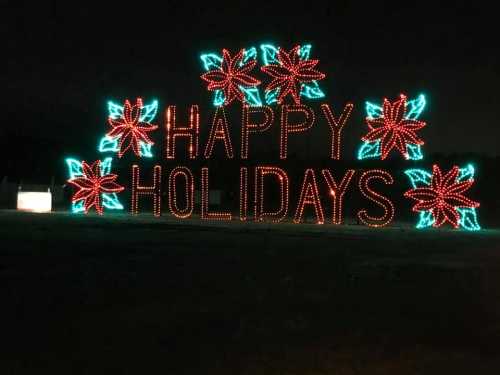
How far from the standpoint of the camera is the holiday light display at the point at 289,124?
1084 inches

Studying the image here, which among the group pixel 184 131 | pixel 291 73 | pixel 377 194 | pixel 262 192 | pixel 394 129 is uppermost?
pixel 291 73

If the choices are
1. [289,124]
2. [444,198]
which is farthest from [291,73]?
[444,198]

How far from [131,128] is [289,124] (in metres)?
8.22

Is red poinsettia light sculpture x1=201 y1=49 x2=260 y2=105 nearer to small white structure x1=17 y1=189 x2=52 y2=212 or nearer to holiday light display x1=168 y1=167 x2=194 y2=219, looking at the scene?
holiday light display x1=168 y1=167 x2=194 y2=219

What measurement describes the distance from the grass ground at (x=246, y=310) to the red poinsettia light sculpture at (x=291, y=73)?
1305 cm

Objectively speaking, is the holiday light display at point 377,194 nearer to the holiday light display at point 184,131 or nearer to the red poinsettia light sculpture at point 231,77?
the red poinsettia light sculpture at point 231,77

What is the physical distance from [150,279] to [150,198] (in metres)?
31.2

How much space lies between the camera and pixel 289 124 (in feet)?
91.9

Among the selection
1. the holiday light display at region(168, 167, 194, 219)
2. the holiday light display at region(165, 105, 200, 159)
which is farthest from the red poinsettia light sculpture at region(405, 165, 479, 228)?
the holiday light display at region(165, 105, 200, 159)

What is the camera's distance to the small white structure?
122 ft

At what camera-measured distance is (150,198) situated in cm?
4162

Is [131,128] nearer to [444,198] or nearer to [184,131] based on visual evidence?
[184,131]

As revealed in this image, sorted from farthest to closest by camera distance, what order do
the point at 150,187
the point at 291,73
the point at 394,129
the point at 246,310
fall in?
the point at 150,187
the point at 291,73
the point at 394,129
the point at 246,310

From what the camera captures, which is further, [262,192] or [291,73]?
[262,192]
